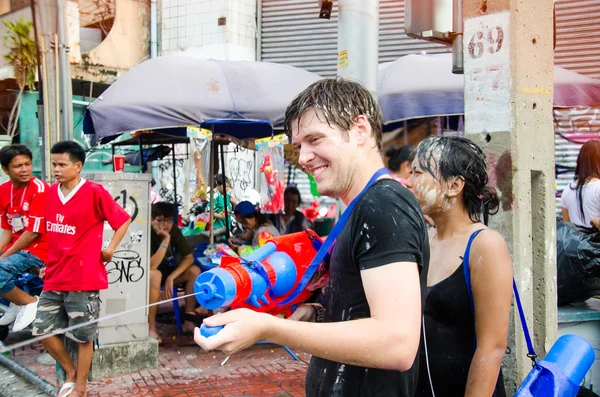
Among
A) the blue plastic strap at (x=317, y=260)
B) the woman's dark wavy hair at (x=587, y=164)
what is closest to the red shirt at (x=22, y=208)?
the blue plastic strap at (x=317, y=260)

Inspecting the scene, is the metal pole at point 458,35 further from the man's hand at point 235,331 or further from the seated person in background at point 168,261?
the seated person in background at point 168,261

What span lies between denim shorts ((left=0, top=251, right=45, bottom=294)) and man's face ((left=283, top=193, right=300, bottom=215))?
3425 millimetres

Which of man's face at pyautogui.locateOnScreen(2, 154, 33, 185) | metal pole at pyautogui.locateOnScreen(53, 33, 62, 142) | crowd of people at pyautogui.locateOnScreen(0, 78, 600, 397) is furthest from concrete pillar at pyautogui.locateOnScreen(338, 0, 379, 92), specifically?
man's face at pyautogui.locateOnScreen(2, 154, 33, 185)

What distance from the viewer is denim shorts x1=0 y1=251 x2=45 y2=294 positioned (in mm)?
5488

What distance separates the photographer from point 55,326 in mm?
4598

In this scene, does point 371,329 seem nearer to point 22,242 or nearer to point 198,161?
point 22,242

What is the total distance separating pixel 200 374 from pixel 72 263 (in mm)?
1778

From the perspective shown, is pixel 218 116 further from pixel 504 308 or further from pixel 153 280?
pixel 504 308

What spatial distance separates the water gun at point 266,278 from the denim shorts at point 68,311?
10.9ft

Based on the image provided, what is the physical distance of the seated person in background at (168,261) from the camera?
659 cm

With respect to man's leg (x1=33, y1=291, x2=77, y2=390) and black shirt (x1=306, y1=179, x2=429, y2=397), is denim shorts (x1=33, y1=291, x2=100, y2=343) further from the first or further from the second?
black shirt (x1=306, y1=179, x2=429, y2=397)

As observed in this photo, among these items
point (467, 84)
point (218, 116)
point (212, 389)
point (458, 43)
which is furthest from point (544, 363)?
point (218, 116)

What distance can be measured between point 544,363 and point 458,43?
223 centimetres

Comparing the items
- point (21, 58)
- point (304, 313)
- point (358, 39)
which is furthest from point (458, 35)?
point (21, 58)
